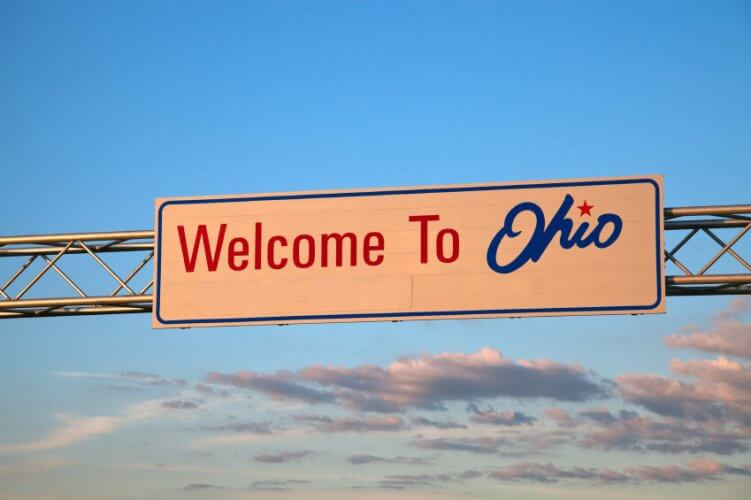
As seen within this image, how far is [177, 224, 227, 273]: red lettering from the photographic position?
20.2 meters

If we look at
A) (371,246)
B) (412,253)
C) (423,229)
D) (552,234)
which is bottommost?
(412,253)

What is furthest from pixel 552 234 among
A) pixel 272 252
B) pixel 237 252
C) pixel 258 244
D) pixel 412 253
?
pixel 237 252

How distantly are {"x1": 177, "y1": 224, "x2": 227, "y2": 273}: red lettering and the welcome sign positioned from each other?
0.02m

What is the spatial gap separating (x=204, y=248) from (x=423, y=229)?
3.61 m

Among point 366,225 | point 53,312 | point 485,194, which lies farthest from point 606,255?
point 53,312

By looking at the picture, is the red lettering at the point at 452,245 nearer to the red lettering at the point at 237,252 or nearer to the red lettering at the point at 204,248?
the red lettering at the point at 237,252

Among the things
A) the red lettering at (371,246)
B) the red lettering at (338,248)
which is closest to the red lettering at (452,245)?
the red lettering at (371,246)

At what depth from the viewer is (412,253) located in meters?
19.6

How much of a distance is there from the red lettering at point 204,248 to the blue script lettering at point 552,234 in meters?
4.38

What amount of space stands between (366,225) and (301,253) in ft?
3.79

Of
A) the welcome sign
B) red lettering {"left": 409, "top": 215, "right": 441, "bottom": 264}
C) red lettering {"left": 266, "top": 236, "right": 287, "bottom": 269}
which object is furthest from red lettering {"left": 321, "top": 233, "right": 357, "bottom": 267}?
red lettering {"left": 409, "top": 215, "right": 441, "bottom": 264}

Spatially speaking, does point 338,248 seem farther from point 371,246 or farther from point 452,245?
point 452,245

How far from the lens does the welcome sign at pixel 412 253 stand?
1908 centimetres

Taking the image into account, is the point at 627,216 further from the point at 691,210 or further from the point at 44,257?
the point at 44,257
